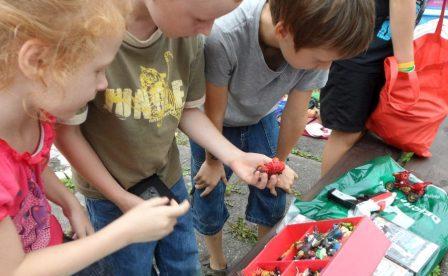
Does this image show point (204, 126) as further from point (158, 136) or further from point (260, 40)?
point (260, 40)

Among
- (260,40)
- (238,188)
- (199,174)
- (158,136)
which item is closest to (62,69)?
(158,136)

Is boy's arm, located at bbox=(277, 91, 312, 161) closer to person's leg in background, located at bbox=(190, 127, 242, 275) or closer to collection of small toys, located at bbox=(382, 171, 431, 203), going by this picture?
person's leg in background, located at bbox=(190, 127, 242, 275)

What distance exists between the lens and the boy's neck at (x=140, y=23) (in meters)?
1.20

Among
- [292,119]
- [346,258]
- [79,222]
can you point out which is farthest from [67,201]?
[292,119]

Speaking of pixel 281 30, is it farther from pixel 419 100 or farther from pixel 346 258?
pixel 419 100

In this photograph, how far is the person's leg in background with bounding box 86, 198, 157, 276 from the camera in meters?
1.48

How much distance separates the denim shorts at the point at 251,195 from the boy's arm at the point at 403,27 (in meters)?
0.65

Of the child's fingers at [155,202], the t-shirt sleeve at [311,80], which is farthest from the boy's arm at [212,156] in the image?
the child's fingers at [155,202]

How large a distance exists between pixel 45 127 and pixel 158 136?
379mm

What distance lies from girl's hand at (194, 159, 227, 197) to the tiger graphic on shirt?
493 mm

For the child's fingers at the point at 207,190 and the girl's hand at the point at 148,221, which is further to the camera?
the child's fingers at the point at 207,190

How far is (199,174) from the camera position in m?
1.88

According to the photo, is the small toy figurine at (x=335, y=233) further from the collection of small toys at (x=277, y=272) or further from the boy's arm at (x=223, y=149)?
the boy's arm at (x=223, y=149)

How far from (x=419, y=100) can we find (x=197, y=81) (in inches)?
52.7
